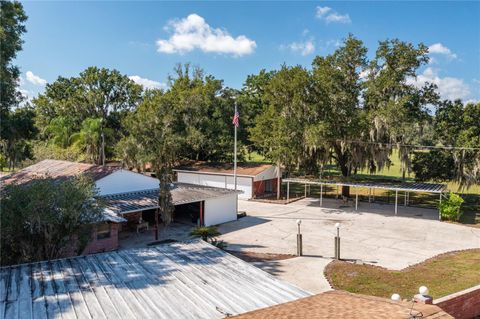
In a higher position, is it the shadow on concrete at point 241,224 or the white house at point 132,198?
the white house at point 132,198

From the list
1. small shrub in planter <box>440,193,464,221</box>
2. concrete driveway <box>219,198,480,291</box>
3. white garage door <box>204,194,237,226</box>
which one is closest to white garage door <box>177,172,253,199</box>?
concrete driveway <box>219,198,480,291</box>

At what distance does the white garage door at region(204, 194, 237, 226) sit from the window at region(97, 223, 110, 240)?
6507 mm

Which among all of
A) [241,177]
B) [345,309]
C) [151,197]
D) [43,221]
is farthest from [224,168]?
[345,309]

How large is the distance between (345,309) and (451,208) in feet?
64.2

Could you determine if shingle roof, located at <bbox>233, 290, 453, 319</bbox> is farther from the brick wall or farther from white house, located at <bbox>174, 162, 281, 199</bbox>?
white house, located at <bbox>174, 162, 281, 199</bbox>

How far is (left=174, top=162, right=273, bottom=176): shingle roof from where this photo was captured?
30359 millimetres

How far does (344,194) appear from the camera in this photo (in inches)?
1141

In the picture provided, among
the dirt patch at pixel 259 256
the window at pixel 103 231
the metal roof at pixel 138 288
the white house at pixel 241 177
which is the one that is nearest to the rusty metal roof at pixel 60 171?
the window at pixel 103 231

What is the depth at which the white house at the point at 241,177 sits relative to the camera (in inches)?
1184

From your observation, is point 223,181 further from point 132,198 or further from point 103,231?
point 103,231

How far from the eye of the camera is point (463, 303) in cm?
923

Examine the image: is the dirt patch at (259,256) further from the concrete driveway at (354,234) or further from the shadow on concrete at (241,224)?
the shadow on concrete at (241,224)

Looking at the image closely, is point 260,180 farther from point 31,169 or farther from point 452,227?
point 31,169

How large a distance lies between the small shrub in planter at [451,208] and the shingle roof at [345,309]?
18603 mm
